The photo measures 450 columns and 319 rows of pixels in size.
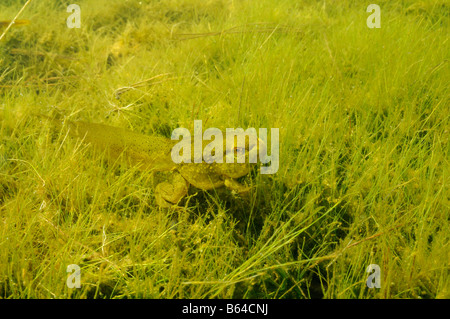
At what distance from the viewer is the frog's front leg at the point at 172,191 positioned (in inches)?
76.0

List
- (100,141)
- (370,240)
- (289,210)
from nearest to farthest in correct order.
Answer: (370,240) → (289,210) → (100,141)

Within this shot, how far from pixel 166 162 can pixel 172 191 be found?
18 centimetres

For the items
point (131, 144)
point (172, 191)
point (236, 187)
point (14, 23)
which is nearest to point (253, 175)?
point (236, 187)

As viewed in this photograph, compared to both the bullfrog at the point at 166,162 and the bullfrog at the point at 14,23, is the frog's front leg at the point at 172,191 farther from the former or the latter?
the bullfrog at the point at 14,23

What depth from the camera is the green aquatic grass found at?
1596 mm

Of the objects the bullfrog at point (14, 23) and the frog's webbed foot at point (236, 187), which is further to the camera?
the bullfrog at point (14, 23)

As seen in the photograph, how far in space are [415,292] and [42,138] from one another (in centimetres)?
240

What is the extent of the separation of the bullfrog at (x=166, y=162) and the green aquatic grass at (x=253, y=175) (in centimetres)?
7

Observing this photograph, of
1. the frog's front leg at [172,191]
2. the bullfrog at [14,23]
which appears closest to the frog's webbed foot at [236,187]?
the frog's front leg at [172,191]

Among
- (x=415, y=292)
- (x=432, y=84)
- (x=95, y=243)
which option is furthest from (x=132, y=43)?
(x=415, y=292)

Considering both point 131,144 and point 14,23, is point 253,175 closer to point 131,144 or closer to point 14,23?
point 131,144

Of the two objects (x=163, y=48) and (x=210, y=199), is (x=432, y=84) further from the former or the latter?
(x=163, y=48)
